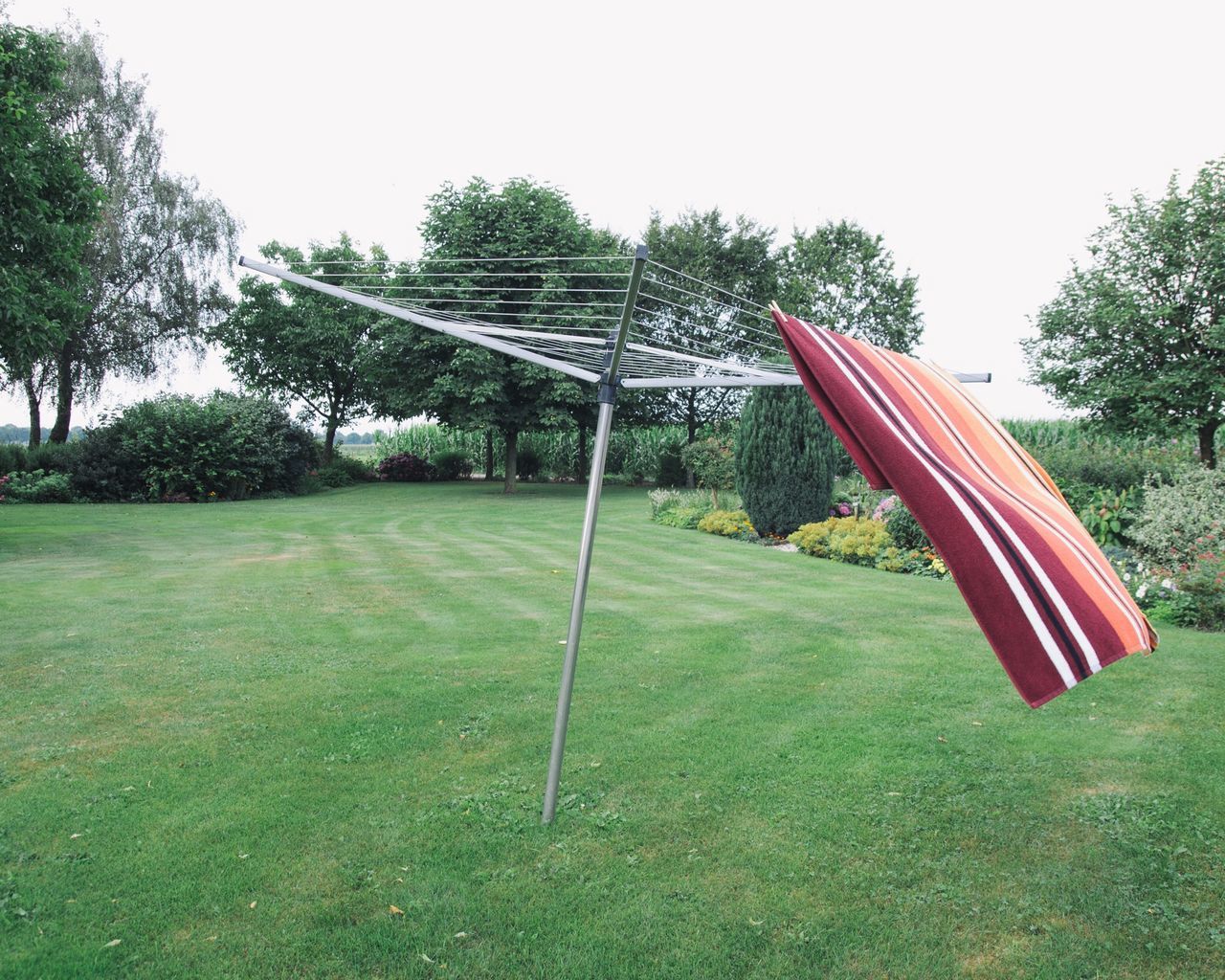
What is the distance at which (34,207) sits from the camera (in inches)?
427

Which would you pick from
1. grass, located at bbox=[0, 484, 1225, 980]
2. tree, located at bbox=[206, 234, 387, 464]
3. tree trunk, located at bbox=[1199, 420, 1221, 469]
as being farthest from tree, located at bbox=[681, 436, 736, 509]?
tree, located at bbox=[206, 234, 387, 464]

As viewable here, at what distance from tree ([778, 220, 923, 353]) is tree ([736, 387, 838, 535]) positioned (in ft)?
52.3

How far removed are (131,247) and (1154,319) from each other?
88.8 feet

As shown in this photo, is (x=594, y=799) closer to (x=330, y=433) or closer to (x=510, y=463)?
(x=510, y=463)

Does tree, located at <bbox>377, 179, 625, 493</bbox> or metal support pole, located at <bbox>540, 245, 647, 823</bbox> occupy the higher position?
tree, located at <bbox>377, 179, 625, 493</bbox>

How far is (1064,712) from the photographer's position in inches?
197

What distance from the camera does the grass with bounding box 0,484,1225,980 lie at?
8.77 ft

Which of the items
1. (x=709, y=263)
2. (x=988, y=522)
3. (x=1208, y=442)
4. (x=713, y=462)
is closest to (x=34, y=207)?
(x=713, y=462)

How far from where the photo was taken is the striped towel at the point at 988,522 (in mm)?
2090

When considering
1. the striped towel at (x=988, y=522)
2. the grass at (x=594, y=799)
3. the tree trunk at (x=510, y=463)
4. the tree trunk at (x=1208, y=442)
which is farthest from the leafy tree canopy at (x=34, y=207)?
the tree trunk at (x=1208, y=442)

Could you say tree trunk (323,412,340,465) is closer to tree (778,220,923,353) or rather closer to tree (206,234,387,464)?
tree (206,234,387,464)

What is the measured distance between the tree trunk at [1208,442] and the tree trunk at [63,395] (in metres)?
28.5

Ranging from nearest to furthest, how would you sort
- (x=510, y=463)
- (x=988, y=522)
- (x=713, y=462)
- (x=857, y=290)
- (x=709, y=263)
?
(x=988, y=522)
(x=713, y=462)
(x=510, y=463)
(x=857, y=290)
(x=709, y=263)

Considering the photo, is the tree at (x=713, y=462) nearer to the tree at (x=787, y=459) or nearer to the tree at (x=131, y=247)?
the tree at (x=787, y=459)
